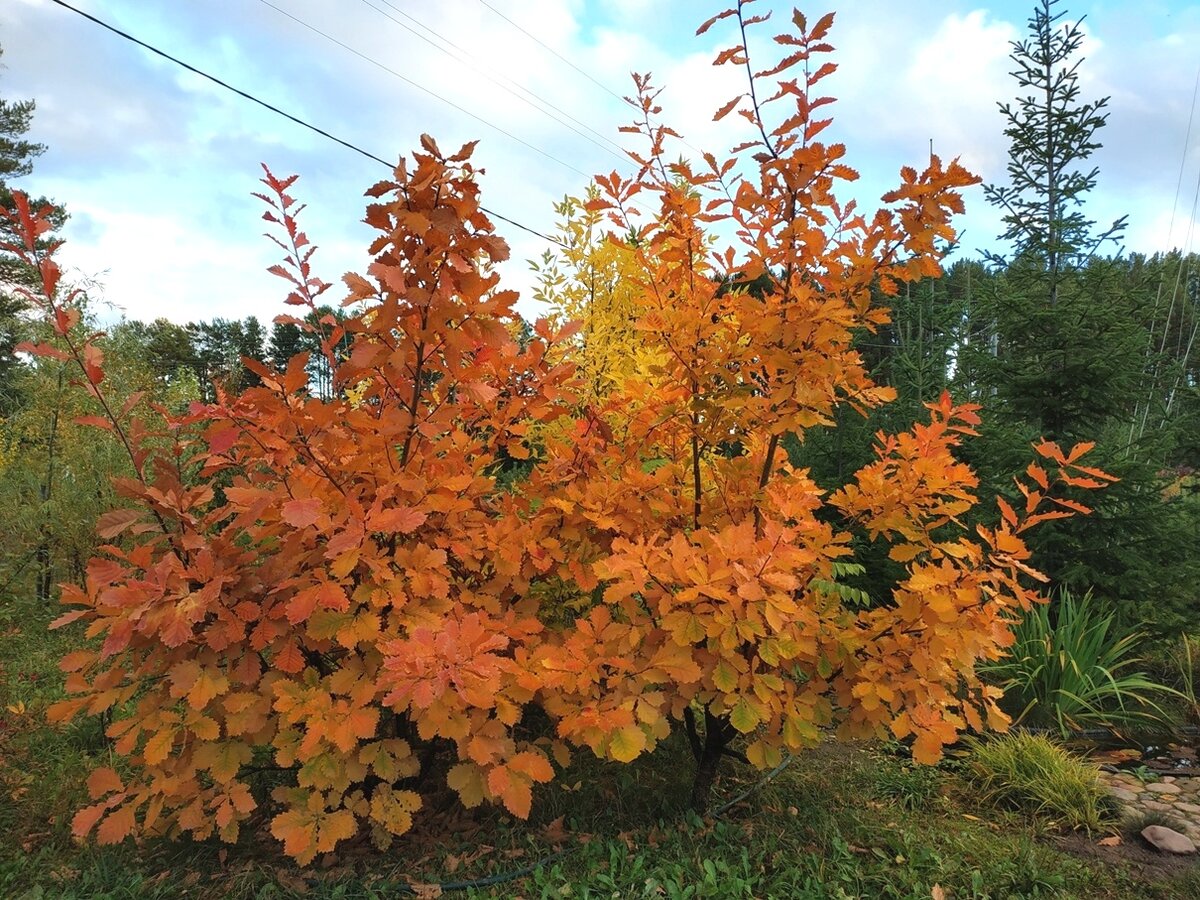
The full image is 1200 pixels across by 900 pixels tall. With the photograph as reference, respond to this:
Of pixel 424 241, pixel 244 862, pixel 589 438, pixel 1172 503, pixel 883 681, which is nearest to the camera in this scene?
pixel 424 241

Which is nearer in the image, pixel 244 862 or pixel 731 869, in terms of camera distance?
pixel 731 869

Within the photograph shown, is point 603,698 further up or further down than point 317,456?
further down

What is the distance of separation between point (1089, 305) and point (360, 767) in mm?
5269

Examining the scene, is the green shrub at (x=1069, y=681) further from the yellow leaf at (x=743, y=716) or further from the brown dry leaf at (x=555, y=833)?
the brown dry leaf at (x=555, y=833)

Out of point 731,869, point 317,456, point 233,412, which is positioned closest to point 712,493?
point 731,869

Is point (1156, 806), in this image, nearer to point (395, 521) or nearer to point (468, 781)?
point (468, 781)

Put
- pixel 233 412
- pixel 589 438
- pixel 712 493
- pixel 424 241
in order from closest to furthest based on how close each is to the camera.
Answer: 1. pixel 424 241
2. pixel 233 412
3. pixel 589 438
4. pixel 712 493

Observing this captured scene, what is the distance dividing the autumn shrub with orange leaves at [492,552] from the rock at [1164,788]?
69.8 inches

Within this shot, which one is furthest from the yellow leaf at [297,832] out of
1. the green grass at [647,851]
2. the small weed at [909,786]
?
→ the small weed at [909,786]

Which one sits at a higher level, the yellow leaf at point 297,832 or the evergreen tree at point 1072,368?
the evergreen tree at point 1072,368

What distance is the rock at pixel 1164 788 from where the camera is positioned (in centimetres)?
304

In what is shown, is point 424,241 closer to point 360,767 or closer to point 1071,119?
point 360,767

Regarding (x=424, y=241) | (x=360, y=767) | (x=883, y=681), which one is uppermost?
(x=424, y=241)

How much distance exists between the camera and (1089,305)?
4.75 meters
